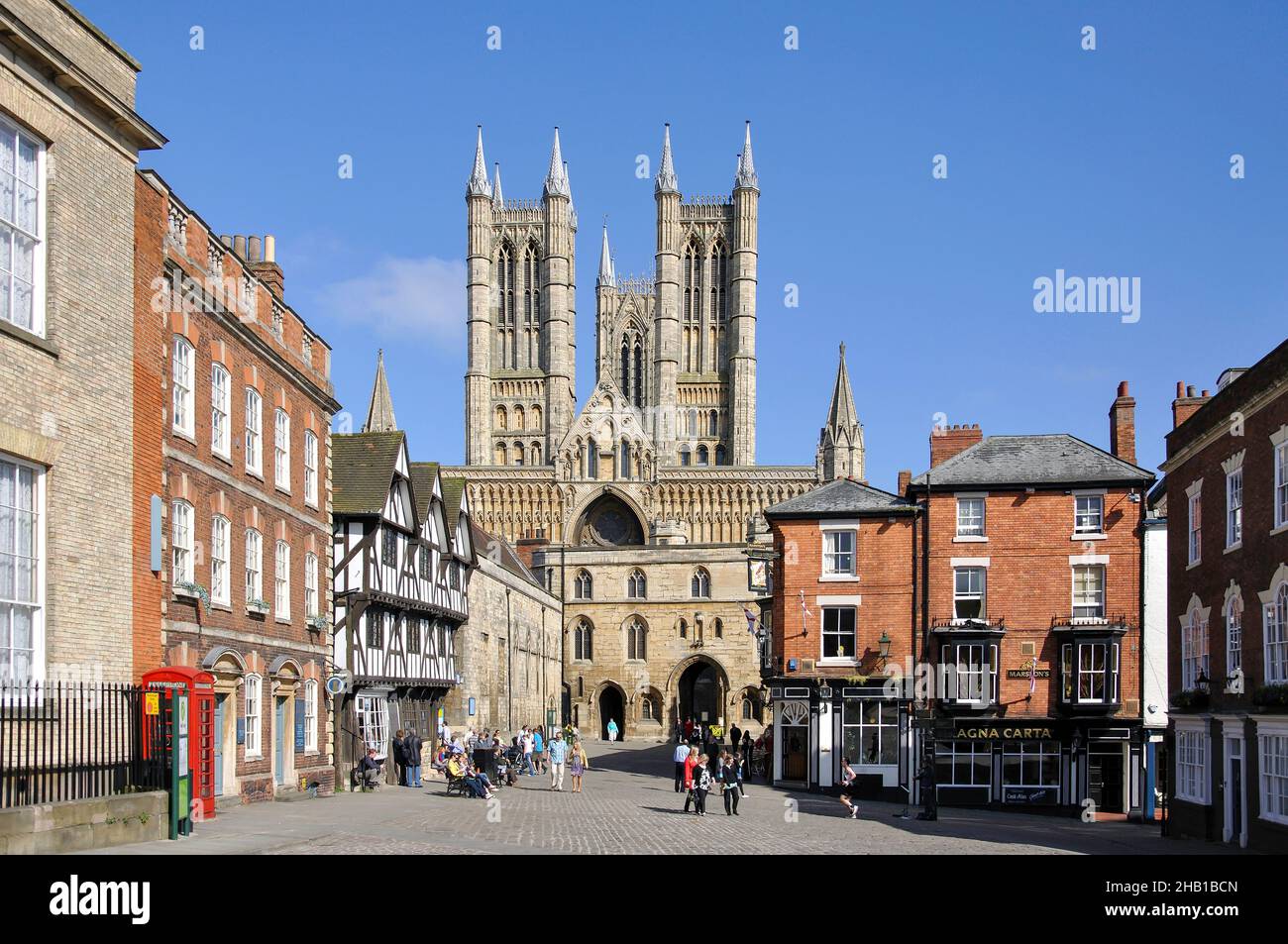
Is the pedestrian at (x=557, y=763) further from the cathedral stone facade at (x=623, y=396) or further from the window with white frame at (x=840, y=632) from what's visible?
the cathedral stone facade at (x=623, y=396)

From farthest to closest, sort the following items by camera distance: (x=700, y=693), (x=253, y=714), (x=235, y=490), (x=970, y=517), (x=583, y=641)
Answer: (x=700, y=693)
(x=583, y=641)
(x=970, y=517)
(x=253, y=714)
(x=235, y=490)

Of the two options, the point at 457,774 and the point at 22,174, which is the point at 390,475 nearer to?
the point at 457,774

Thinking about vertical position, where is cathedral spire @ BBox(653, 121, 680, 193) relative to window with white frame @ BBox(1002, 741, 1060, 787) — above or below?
above

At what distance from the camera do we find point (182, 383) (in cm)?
2230

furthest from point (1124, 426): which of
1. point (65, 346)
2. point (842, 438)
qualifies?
point (842, 438)

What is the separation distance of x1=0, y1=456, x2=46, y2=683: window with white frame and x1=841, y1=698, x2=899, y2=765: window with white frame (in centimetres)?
2727

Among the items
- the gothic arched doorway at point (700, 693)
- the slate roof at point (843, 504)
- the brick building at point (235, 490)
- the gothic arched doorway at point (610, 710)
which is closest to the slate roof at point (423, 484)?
the brick building at point (235, 490)

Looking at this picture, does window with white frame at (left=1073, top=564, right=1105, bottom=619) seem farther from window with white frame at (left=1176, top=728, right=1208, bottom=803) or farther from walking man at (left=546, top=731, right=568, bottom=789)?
walking man at (left=546, top=731, right=568, bottom=789)

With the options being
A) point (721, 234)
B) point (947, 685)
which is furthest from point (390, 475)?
point (721, 234)

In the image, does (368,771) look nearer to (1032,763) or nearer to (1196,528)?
(1032,763)

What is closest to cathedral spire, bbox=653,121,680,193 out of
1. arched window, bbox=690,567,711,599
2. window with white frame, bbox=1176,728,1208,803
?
arched window, bbox=690,567,711,599

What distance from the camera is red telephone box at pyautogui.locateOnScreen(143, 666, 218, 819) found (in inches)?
676

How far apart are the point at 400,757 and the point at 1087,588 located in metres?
18.4

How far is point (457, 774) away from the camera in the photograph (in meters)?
32.2
